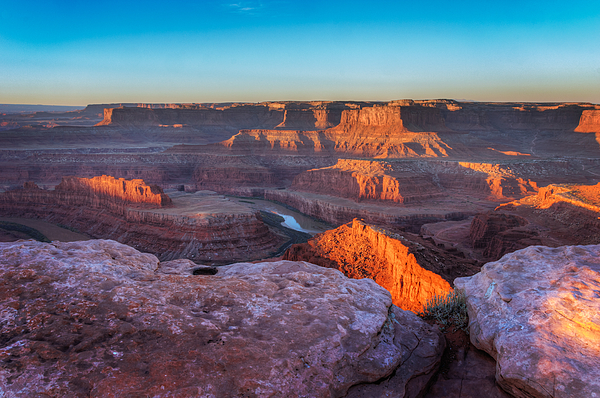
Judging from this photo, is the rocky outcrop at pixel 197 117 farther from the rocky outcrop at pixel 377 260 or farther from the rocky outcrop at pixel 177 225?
the rocky outcrop at pixel 377 260

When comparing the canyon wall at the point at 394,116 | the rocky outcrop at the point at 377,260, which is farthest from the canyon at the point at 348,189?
the canyon wall at the point at 394,116

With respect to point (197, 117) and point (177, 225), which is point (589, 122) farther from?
→ point (197, 117)

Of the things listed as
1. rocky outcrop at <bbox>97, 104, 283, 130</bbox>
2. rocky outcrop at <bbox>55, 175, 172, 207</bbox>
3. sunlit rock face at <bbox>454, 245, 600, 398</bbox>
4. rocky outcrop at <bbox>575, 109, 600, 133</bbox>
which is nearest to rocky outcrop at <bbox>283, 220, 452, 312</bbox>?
sunlit rock face at <bbox>454, 245, 600, 398</bbox>

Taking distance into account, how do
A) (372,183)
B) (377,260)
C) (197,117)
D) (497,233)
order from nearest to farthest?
(377,260) < (497,233) < (372,183) < (197,117)

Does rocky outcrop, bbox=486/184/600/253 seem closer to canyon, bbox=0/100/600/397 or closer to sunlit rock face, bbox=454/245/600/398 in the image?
canyon, bbox=0/100/600/397

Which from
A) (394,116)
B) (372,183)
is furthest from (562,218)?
(394,116)
